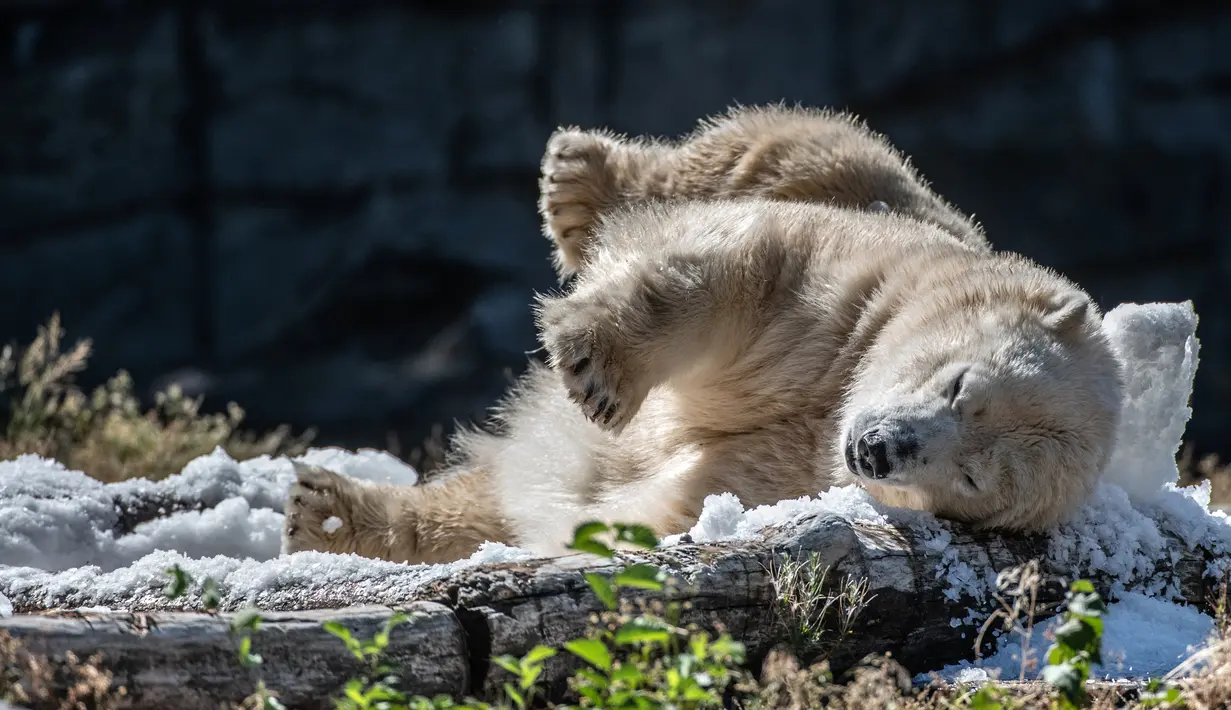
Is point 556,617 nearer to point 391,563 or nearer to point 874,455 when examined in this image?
point 391,563

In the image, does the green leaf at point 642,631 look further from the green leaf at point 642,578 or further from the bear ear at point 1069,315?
the bear ear at point 1069,315

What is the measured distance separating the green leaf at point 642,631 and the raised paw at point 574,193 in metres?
2.39

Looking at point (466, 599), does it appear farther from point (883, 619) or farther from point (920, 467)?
point (920, 467)

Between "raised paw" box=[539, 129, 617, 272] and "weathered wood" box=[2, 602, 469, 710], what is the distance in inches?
89.1

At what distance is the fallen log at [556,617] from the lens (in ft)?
5.96

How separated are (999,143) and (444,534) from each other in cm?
855

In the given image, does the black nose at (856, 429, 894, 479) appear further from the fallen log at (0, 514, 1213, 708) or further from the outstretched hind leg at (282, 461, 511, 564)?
the outstretched hind leg at (282, 461, 511, 564)

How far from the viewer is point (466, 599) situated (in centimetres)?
209

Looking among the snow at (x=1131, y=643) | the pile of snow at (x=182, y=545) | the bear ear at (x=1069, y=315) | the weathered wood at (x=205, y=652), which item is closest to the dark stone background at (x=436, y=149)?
the pile of snow at (x=182, y=545)

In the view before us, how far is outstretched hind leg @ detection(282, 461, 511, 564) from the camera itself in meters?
3.59

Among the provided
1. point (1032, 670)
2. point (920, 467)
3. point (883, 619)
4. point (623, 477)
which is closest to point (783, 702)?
point (883, 619)

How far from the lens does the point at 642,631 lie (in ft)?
5.67

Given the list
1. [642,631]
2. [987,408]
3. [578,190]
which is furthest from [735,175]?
[642,631]

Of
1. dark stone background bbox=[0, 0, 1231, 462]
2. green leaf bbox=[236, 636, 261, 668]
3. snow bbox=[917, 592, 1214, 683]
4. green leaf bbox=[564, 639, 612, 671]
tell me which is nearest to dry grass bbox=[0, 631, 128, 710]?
green leaf bbox=[236, 636, 261, 668]
